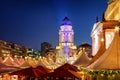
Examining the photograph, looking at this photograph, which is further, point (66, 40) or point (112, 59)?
point (66, 40)

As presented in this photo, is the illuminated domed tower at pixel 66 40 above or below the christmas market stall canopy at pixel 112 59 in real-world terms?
above

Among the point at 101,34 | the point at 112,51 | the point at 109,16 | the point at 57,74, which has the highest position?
the point at 109,16

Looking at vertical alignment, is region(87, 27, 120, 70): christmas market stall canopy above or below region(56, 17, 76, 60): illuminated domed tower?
below

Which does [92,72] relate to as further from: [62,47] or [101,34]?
[62,47]

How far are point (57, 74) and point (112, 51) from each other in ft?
13.7

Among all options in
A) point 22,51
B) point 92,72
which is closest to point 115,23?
point 92,72

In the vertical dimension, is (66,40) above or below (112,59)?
above

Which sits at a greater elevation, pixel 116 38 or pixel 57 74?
pixel 116 38

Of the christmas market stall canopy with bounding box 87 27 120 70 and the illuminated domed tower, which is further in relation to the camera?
the illuminated domed tower

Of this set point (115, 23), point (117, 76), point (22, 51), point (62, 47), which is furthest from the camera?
point (22, 51)

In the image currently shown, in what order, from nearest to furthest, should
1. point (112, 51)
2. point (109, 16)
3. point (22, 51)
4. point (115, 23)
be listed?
point (112, 51) < point (115, 23) < point (109, 16) < point (22, 51)

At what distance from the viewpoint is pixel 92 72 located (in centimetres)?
1789

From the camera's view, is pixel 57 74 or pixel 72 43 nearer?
pixel 57 74

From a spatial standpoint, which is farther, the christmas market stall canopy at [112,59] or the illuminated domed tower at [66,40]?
the illuminated domed tower at [66,40]
